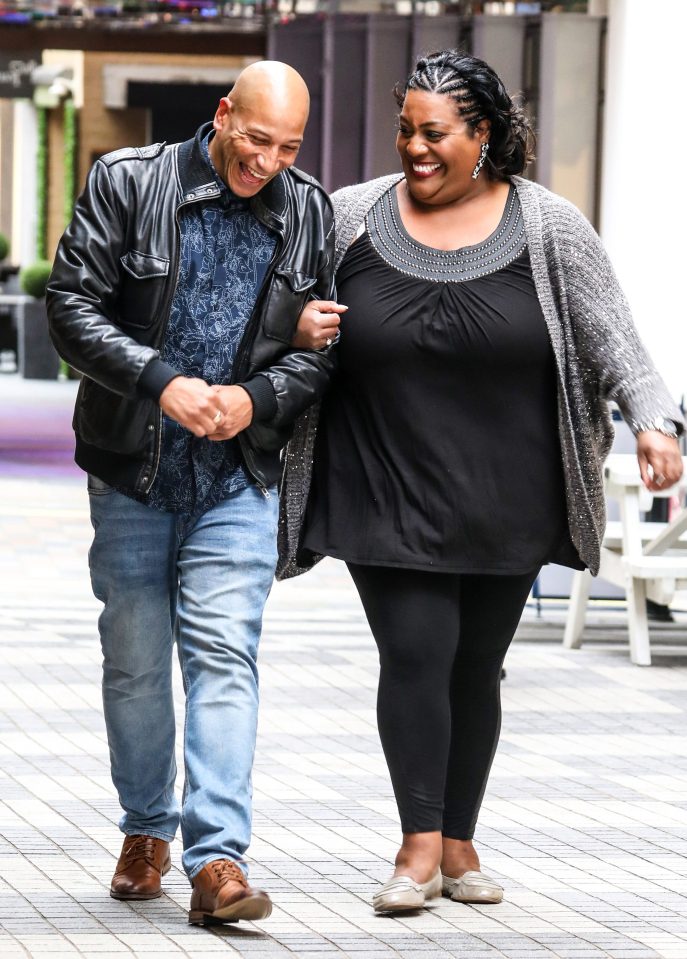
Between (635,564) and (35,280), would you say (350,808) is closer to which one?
(635,564)

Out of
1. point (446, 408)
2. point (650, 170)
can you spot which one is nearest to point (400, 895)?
point (446, 408)

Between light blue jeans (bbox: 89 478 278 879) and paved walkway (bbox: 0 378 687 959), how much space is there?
26 centimetres

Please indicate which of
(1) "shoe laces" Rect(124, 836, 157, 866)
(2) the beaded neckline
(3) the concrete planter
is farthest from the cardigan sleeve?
(3) the concrete planter

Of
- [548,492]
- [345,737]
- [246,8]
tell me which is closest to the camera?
[548,492]

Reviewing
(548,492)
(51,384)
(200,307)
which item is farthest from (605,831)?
(51,384)

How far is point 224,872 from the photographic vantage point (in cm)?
409

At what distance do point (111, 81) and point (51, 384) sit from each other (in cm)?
841

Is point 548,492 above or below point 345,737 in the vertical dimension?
above

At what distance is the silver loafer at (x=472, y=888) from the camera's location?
14.7 feet

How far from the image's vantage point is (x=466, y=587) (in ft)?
14.8

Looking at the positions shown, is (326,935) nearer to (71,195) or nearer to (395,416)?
(395,416)

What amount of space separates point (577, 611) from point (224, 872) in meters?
4.91

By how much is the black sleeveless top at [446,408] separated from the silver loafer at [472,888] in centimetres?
74

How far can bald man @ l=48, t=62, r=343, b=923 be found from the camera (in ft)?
13.4
